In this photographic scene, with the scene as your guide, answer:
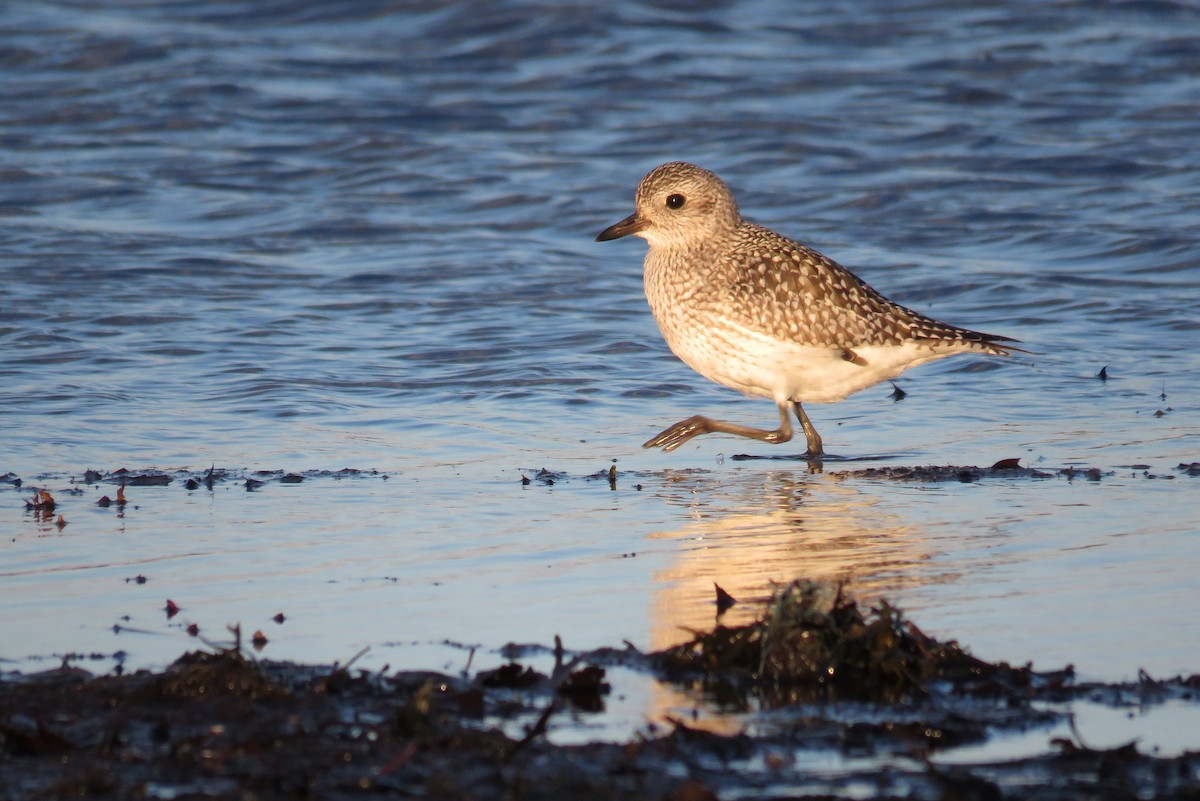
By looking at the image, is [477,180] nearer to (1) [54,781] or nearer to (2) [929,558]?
(2) [929,558]

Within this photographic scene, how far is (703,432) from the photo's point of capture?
26.5 ft

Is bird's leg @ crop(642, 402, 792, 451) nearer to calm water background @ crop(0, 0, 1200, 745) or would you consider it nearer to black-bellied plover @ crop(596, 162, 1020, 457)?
black-bellied plover @ crop(596, 162, 1020, 457)

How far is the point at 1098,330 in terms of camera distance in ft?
34.9

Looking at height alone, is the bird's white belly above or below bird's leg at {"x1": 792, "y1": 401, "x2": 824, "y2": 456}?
above

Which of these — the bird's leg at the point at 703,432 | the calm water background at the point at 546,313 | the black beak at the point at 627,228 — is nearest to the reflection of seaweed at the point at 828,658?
the calm water background at the point at 546,313

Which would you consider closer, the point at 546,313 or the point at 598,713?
the point at 598,713

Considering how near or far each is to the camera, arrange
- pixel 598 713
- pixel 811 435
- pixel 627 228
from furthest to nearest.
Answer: pixel 627 228
pixel 811 435
pixel 598 713

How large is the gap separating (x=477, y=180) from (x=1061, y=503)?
9151 millimetres

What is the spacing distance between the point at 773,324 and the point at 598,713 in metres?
4.24

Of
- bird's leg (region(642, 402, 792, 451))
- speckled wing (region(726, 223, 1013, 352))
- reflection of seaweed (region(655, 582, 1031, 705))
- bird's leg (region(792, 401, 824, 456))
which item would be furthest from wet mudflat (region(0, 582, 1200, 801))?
speckled wing (region(726, 223, 1013, 352))

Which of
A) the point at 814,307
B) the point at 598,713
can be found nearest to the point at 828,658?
the point at 598,713

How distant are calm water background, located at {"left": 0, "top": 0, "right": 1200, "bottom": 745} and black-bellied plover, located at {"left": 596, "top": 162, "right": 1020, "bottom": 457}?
1.20ft

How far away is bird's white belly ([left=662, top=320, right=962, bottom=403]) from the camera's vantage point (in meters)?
8.14

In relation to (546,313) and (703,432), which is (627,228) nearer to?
(703,432)
